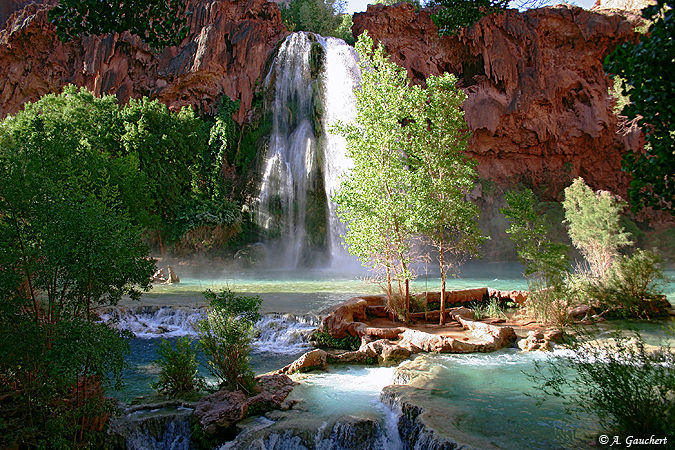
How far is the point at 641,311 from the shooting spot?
1215 cm

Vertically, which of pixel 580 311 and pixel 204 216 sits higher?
pixel 204 216

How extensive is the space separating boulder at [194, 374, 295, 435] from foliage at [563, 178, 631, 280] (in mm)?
17234

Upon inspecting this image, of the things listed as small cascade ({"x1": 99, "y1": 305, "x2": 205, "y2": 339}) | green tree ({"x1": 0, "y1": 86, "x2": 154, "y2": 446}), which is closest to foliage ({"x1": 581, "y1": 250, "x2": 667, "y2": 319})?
small cascade ({"x1": 99, "y1": 305, "x2": 205, "y2": 339})

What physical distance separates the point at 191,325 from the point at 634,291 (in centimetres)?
1142

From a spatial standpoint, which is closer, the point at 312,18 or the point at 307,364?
the point at 307,364

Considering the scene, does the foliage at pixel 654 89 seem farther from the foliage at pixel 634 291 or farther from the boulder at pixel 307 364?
the foliage at pixel 634 291

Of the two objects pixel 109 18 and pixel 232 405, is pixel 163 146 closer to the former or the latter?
pixel 109 18

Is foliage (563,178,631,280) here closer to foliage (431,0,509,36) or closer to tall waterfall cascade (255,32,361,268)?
tall waterfall cascade (255,32,361,268)

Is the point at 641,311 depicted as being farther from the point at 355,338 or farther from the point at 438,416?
the point at 438,416

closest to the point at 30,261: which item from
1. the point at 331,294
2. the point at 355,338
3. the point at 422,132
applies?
the point at 355,338

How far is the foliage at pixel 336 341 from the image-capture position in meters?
10.9

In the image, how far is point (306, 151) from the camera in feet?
97.6

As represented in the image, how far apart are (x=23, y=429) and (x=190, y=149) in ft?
82.5

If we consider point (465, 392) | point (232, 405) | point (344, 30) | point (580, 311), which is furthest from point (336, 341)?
point (344, 30)
